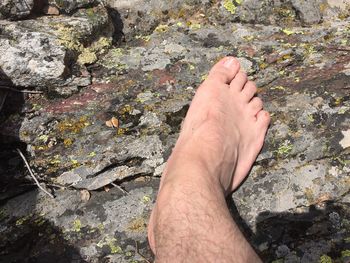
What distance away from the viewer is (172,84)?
102 inches

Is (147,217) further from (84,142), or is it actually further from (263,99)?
(263,99)

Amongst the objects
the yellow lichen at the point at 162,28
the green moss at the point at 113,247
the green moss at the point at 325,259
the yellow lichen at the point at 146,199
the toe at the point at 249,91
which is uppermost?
the yellow lichen at the point at 162,28

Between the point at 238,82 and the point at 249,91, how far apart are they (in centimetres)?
10

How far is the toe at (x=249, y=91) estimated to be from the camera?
247 cm

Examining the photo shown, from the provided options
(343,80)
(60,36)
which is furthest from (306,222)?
(60,36)

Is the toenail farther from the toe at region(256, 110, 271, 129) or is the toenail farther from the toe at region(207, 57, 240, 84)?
the toe at region(256, 110, 271, 129)

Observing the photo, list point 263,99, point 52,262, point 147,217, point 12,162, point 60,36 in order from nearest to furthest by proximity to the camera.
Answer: point 52,262 < point 147,217 < point 12,162 < point 263,99 < point 60,36

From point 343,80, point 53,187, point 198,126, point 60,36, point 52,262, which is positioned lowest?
point 52,262

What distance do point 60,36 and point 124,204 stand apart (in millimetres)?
→ 1181

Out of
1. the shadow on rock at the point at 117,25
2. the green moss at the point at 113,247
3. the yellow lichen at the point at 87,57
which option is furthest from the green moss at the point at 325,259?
the shadow on rock at the point at 117,25

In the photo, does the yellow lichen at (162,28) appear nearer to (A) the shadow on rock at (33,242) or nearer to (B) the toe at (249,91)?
(B) the toe at (249,91)

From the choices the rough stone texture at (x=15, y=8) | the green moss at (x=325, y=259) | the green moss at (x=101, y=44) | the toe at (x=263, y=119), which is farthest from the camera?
the green moss at (x=101, y=44)

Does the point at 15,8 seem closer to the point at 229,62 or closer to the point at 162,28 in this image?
the point at 162,28

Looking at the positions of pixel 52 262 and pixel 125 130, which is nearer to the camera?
pixel 52 262
